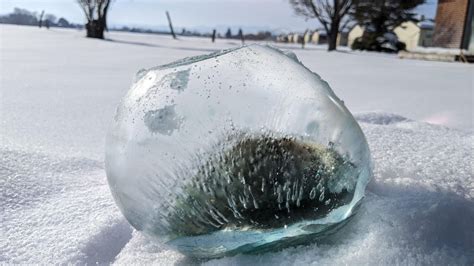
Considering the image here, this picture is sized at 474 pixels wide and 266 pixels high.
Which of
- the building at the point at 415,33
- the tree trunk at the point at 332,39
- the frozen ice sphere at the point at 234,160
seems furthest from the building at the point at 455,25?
the frozen ice sphere at the point at 234,160

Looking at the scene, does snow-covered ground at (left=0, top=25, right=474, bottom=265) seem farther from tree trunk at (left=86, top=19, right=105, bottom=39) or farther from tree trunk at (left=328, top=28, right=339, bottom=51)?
tree trunk at (left=328, top=28, right=339, bottom=51)

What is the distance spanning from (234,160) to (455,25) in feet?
44.5

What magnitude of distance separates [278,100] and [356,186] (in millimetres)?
194

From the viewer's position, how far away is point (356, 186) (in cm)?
68

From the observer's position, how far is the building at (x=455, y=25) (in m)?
11.5

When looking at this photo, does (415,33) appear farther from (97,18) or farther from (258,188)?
(258,188)

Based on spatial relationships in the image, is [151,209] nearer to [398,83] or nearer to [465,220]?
[465,220]

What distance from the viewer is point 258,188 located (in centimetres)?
65

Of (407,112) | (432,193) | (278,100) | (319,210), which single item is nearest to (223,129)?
(278,100)

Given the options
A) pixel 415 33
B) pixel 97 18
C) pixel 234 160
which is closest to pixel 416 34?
pixel 415 33

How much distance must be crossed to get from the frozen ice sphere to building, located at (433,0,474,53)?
1177cm

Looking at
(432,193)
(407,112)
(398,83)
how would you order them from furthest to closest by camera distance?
(398,83) → (407,112) → (432,193)

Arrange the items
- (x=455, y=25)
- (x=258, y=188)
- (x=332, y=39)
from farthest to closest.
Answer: (x=332, y=39) → (x=455, y=25) → (x=258, y=188)

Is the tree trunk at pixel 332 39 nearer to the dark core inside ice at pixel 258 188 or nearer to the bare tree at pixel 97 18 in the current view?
the bare tree at pixel 97 18
